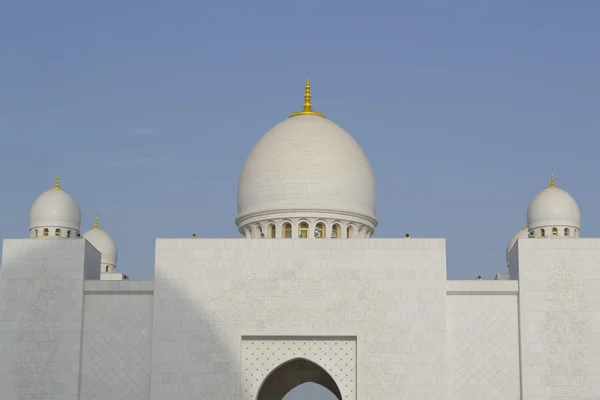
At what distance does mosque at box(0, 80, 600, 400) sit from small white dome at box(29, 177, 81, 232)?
2.59m

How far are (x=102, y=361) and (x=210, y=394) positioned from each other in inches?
95.4

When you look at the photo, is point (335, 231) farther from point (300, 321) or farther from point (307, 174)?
point (300, 321)

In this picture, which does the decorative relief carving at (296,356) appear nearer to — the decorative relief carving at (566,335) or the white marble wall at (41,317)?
the white marble wall at (41,317)

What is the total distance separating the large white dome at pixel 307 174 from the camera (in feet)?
77.3

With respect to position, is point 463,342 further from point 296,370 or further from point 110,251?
point 110,251

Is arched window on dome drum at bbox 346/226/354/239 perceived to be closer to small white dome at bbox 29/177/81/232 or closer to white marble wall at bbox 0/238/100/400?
white marble wall at bbox 0/238/100/400

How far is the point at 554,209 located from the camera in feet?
77.9

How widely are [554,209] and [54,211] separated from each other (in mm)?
11822

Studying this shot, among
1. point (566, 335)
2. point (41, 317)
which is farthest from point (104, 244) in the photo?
point (566, 335)

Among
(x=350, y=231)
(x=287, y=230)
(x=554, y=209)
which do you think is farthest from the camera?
(x=350, y=231)

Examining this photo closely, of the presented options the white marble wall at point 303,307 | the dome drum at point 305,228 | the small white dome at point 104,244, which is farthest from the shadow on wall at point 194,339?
the small white dome at point 104,244

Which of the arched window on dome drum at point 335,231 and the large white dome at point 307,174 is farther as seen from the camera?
the arched window on dome drum at point 335,231

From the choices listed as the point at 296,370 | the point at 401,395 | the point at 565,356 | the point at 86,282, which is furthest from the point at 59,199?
the point at 565,356

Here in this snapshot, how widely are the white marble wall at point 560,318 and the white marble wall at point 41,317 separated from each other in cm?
926
